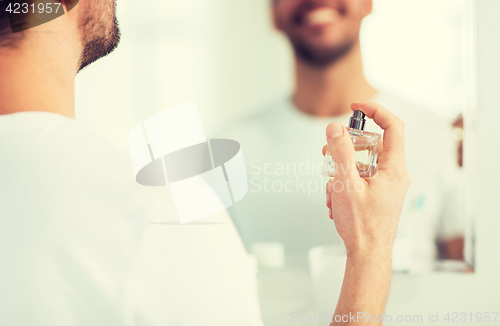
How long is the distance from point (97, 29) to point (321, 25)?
0.56 metres

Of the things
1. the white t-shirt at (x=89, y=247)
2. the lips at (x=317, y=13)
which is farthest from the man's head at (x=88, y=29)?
the lips at (x=317, y=13)

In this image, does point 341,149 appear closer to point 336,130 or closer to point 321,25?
point 336,130

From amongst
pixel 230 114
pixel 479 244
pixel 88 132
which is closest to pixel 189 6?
pixel 230 114

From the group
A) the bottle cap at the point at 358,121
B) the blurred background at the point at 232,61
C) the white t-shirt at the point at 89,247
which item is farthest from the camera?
the blurred background at the point at 232,61

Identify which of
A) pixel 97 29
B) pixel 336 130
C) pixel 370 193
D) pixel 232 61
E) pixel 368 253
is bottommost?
pixel 368 253

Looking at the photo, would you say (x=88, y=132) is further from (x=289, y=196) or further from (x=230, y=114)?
(x=289, y=196)

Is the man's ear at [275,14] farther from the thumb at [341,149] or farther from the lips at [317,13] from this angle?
the thumb at [341,149]

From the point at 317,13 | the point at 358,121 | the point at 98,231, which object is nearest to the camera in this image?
the point at 98,231

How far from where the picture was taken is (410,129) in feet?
2.71

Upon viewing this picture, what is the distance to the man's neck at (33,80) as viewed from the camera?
0.60 m

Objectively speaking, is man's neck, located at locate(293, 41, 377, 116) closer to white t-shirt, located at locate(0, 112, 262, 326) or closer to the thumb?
the thumb

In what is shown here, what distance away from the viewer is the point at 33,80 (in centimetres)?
61

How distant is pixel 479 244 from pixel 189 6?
3.27 ft

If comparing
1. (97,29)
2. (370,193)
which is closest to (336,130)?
(370,193)
